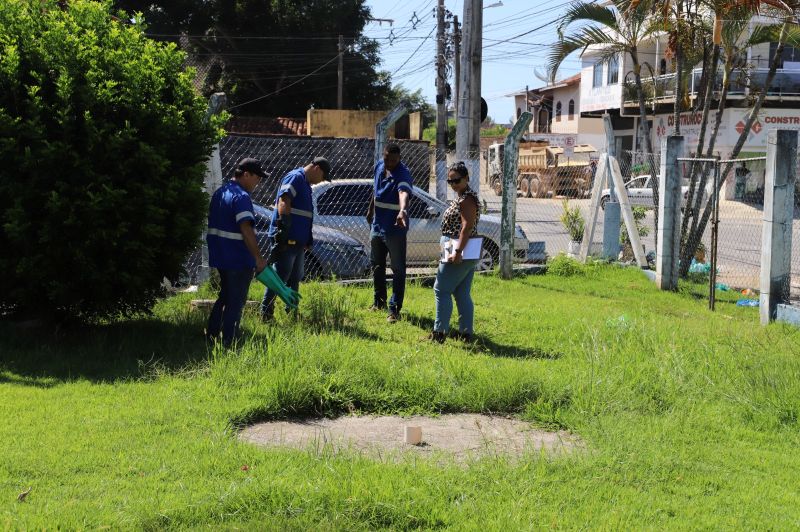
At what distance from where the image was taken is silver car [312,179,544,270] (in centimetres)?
1146

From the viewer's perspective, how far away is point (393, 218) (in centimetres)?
848

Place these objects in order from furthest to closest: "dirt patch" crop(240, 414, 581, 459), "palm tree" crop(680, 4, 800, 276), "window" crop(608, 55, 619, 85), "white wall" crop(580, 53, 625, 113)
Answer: "white wall" crop(580, 53, 625, 113) → "window" crop(608, 55, 619, 85) → "palm tree" crop(680, 4, 800, 276) → "dirt patch" crop(240, 414, 581, 459)

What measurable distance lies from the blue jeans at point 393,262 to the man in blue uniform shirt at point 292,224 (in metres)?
0.78

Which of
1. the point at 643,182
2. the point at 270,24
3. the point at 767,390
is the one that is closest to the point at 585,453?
the point at 767,390

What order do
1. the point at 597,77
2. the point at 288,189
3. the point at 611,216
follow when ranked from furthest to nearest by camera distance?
the point at 597,77
the point at 611,216
the point at 288,189

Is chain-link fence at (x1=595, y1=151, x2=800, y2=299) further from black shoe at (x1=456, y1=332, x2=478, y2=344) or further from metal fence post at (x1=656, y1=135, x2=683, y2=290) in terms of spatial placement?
black shoe at (x1=456, y1=332, x2=478, y2=344)

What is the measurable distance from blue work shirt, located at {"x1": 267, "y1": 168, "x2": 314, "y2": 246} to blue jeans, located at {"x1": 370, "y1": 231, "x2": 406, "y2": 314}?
0.81 meters

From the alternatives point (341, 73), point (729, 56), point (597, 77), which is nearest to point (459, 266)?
point (729, 56)

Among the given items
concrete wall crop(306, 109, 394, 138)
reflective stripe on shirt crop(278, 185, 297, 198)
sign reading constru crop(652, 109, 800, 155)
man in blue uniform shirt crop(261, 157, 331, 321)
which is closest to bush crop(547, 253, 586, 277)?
man in blue uniform shirt crop(261, 157, 331, 321)

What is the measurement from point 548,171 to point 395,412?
3141cm

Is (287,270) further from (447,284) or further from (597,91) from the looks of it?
(597,91)

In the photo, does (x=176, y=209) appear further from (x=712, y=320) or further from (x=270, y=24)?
(x=270, y=24)

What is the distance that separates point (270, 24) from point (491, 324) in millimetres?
31498

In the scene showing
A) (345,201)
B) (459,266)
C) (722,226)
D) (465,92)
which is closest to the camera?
(459,266)
